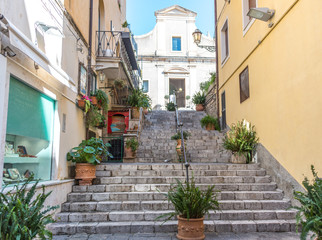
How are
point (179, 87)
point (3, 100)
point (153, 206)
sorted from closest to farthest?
point (3, 100), point (153, 206), point (179, 87)

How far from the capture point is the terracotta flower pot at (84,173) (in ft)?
Result: 20.2

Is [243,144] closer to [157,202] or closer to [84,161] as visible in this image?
[157,202]

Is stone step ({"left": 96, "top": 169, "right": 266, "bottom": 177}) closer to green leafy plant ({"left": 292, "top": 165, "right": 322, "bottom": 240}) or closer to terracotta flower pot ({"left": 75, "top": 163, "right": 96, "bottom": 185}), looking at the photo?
terracotta flower pot ({"left": 75, "top": 163, "right": 96, "bottom": 185})

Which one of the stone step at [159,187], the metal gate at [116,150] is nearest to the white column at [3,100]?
the stone step at [159,187]

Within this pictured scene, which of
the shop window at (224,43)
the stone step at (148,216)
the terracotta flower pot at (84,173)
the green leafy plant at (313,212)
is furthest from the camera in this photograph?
the shop window at (224,43)

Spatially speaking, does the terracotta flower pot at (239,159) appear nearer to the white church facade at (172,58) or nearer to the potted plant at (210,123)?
the potted plant at (210,123)

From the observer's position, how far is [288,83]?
5750 mm

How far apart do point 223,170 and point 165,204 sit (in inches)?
74.1

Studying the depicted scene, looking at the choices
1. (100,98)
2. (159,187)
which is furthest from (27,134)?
(100,98)

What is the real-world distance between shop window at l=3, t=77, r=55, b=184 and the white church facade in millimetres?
16609

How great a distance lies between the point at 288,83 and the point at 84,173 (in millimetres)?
4560

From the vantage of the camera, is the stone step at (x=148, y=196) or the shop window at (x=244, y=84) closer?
the stone step at (x=148, y=196)

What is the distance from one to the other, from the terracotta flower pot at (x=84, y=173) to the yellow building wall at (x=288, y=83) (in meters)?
4.02

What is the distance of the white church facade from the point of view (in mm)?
22328
